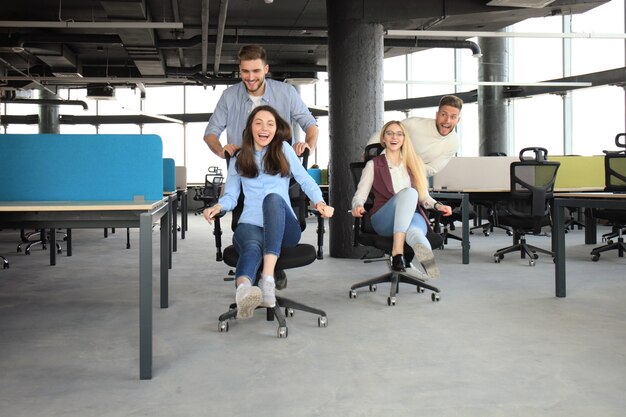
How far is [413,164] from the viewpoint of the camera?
3801 mm

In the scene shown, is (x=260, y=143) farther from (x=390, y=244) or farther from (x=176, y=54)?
(x=176, y=54)

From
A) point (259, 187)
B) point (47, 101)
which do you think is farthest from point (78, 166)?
point (47, 101)

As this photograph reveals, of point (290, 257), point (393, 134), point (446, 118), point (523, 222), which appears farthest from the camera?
point (523, 222)

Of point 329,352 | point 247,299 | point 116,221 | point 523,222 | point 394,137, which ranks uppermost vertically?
point 394,137

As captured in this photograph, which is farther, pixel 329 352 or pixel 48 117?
pixel 48 117

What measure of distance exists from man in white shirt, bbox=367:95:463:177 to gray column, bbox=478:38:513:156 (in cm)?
753

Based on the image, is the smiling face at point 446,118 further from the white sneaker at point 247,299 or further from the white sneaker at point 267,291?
the white sneaker at point 247,299

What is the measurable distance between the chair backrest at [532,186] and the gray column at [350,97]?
1.35m

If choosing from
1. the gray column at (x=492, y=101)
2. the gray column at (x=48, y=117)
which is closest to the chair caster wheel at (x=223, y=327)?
the gray column at (x=492, y=101)

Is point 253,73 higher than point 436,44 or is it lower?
lower

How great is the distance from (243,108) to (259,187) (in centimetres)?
55

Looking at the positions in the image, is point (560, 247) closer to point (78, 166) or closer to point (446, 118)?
point (446, 118)

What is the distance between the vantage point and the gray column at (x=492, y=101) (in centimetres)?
1123

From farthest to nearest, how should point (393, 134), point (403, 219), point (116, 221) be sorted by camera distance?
1. point (393, 134)
2. point (403, 219)
3. point (116, 221)
